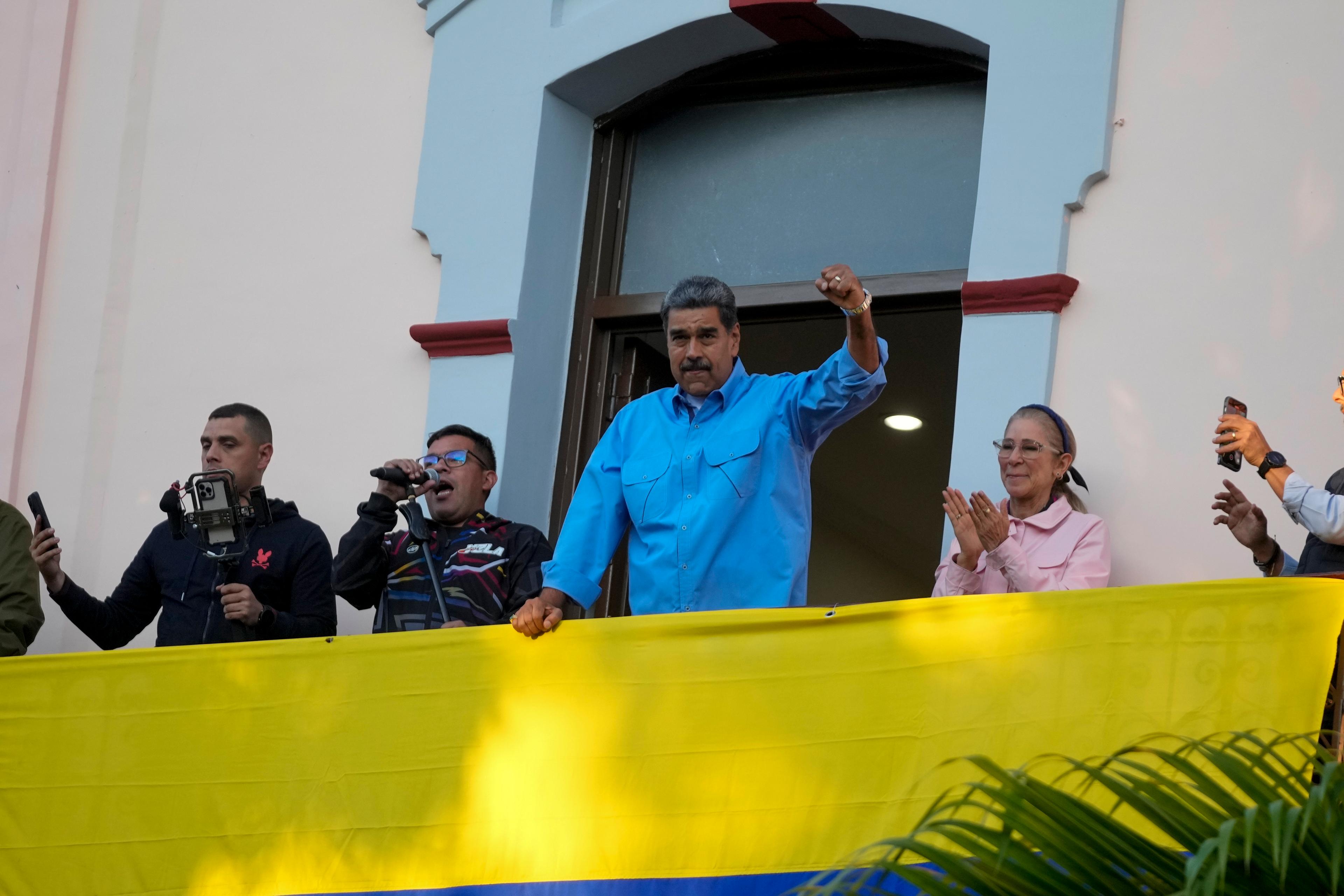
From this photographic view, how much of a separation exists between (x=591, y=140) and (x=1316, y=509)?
3301 millimetres

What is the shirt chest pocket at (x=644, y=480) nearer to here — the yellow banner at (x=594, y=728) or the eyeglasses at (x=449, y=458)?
the yellow banner at (x=594, y=728)

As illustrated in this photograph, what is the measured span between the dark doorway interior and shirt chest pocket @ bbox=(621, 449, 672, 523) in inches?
75.1

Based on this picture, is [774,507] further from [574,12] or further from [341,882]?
[574,12]

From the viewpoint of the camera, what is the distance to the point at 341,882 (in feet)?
12.8

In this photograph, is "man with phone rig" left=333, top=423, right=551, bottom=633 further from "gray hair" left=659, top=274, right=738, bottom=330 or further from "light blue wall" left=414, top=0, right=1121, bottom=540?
"gray hair" left=659, top=274, right=738, bottom=330

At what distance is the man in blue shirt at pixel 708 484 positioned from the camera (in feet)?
13.6

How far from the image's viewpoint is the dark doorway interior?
25.2ft

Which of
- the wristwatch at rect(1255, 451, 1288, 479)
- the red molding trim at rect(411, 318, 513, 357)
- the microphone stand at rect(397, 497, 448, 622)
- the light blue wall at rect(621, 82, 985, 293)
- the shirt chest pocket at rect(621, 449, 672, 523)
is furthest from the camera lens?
the red molding trim at rect(411, 318, 513, 357)

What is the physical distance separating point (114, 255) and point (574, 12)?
87.4 inches

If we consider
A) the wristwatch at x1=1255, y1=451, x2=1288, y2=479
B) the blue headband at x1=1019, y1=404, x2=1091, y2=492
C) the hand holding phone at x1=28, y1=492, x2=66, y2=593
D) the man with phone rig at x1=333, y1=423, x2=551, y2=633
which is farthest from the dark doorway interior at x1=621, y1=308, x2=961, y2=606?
the wristwatch at x1=1255, y1=451, x2=1288, y2=479

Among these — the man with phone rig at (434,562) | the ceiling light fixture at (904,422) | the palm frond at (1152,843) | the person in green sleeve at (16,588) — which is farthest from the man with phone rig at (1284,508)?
the ceiling light fixture at (904,422)

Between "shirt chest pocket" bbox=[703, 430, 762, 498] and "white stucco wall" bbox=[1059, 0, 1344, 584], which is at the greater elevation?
"white stucco wall" bbox=[1059, 0, 1344, 584]

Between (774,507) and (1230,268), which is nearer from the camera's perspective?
(774,507)

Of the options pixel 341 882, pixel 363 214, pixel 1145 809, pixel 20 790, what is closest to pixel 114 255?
pixel 363 214
